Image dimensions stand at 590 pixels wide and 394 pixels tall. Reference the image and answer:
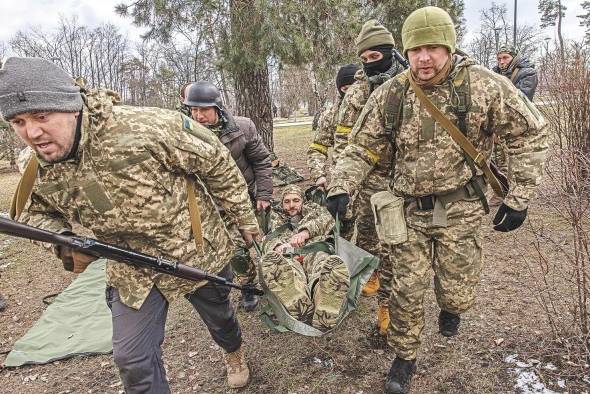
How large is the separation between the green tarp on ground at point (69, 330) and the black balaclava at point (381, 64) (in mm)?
2973

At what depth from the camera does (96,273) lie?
496 cm

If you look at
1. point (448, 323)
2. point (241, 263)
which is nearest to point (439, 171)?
point (448, 323)

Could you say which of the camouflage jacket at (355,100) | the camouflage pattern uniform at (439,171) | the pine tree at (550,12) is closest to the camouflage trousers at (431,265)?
the camouflage pattern uniform at (439,171)

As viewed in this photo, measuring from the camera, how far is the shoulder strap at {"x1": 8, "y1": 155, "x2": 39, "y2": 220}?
192cm

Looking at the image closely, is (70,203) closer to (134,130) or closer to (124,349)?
(134,130)

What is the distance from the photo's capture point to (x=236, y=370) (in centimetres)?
282

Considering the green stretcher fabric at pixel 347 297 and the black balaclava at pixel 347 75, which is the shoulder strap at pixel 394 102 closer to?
the green stretcher fabric at pixel 347 297

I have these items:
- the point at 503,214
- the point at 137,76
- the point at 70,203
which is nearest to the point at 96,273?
the point at 70,203

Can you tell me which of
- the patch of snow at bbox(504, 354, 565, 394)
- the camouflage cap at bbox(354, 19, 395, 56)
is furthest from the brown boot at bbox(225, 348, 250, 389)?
the camouflage cap at bbox(354, 19, 395, 56)

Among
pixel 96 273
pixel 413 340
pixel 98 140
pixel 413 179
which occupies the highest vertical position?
pixel 98 140

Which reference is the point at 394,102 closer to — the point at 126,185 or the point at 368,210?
the point at 368,210

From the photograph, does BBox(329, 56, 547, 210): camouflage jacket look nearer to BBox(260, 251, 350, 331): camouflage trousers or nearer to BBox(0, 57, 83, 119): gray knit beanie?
BBox(260, 251, 350, 331): camouflage trousers

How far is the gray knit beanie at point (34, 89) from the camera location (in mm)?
1584

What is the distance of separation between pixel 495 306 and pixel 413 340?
1.24m
